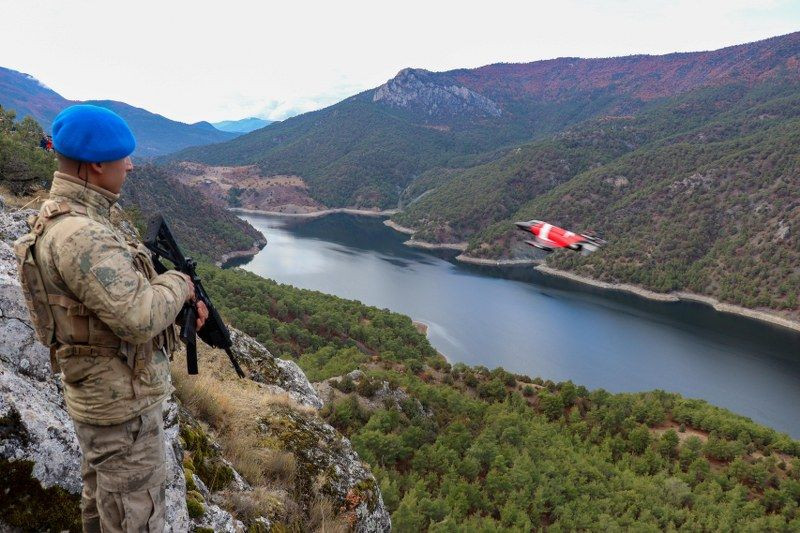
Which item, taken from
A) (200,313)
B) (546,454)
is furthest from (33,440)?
(546,454)

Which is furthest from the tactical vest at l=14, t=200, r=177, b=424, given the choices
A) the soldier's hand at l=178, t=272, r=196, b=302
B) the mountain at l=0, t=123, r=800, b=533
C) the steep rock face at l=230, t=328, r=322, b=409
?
the steep rock face at l=230, t=328, r=322, b=409

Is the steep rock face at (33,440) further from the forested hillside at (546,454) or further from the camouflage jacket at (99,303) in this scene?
the forested hillside at (546,454)

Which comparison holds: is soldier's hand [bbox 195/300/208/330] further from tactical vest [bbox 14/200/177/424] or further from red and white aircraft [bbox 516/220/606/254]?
red and white aircraft [bbox 516/220/606/254]

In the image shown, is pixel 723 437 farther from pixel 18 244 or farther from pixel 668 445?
pixel 18 244

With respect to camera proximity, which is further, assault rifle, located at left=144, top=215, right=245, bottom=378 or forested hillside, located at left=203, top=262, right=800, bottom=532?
forested hillside, located at left=203, top=262, right=800, bottom=532

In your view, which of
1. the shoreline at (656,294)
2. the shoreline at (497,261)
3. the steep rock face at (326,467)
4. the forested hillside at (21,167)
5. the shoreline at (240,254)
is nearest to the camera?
the steep rock face at (326,467)

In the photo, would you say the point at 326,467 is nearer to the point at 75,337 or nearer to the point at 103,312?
the point at 75,337

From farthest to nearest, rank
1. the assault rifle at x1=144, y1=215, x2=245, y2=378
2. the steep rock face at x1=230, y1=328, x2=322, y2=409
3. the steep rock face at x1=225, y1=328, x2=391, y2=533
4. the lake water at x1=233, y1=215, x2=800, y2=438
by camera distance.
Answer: the lake water at x1=233, y1=215, x2=800, y2=438 → the steep rock face at x1=230, y1=328, x2=322, y2=409 → the steep rock face at x1=225, y1=328, x2=391, y2=533 → the assault rifle at x1=144, y1=215, x2=245, y2=378

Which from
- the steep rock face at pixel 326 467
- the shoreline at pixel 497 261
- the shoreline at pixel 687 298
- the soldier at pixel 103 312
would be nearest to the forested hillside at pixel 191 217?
the shoreline at pixel 497 261
